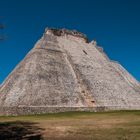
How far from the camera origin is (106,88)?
29.4 metres

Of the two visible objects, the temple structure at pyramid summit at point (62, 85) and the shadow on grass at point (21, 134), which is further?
the temple structure at pyramid summit at point (62, 85)

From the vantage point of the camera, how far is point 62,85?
2714 cm

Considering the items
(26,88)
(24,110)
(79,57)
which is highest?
(79,57)

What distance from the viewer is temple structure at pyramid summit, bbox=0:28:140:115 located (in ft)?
80.2

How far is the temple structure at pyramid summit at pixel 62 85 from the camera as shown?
24.5 meters

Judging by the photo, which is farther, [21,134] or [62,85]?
[62,85]

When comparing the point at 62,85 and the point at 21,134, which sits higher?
the point at 62,85

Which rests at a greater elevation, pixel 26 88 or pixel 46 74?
pixel 46 74

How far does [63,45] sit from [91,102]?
12.9 meters

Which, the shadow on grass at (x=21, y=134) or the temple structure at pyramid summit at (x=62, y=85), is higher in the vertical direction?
the temple structure at pyramid summit at (x=62, y=85)

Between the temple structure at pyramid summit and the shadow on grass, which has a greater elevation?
the temple structure at pyramid summit

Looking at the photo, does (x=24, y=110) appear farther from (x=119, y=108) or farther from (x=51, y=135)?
Answer: (x=51, y=135)

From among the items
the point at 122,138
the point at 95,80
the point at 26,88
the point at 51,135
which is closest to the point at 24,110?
the point at 26,88

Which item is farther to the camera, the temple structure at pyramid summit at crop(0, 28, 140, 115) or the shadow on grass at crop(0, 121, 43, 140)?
the temple structure at pyramid summit at crop(0, 28, 140, 115)
